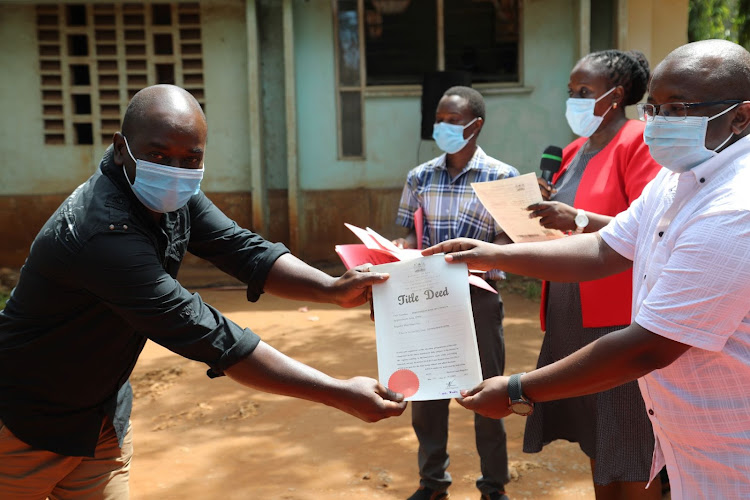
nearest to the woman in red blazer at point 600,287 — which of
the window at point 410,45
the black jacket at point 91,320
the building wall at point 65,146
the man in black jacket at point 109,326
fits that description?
the man in black jacket at point 109,326

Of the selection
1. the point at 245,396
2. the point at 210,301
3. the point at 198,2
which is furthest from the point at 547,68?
the point at 245,396

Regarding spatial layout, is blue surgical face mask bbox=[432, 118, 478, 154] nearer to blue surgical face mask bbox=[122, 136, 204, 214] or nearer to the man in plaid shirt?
the man in plaid shirt

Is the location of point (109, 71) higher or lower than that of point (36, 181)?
higher

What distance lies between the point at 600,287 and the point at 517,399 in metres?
1.00

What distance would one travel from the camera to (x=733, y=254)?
1.69 meters

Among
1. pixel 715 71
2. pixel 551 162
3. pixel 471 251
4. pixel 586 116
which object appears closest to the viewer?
pixel 715 71

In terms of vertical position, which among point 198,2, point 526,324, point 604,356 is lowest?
point 526,324

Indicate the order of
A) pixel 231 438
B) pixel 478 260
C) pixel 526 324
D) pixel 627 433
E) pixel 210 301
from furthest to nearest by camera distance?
pixel 210 301 < pixel 526 324 < pixel 231 438 < pixel 627 433 < pixel 478 260

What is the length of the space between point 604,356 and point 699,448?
13.8 inches

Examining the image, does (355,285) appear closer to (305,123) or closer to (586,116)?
(586,116)

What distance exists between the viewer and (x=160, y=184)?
7.33 feet

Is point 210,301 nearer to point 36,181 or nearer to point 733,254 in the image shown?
point 36,181

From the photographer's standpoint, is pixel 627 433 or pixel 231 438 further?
pixel 231 438

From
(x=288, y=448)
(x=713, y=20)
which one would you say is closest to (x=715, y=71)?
(x=288, y=448)
